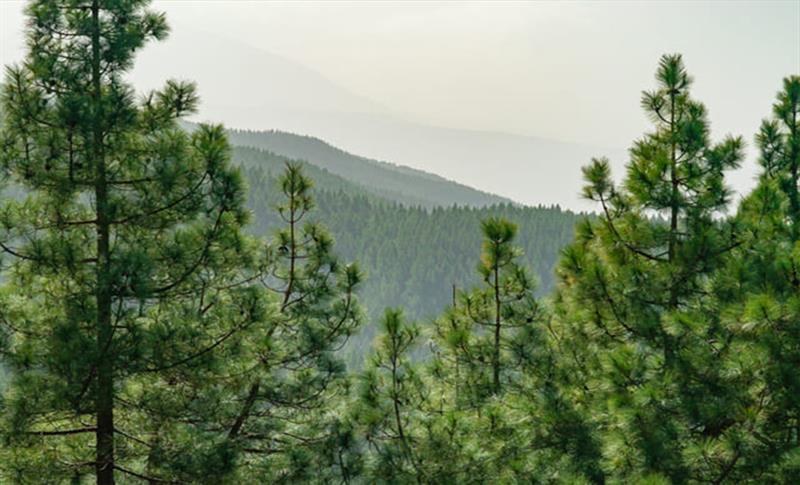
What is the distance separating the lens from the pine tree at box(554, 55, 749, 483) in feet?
20.9

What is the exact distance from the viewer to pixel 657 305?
7.49 m

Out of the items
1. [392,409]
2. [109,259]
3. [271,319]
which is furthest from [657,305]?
[109,259]

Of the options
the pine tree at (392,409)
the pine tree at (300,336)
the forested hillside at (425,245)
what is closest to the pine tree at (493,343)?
the pine tree at (392,409)

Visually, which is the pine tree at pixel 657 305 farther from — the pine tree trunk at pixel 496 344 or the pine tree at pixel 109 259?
the pine tree at pixel 109 259

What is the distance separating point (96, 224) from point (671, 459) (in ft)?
20.3

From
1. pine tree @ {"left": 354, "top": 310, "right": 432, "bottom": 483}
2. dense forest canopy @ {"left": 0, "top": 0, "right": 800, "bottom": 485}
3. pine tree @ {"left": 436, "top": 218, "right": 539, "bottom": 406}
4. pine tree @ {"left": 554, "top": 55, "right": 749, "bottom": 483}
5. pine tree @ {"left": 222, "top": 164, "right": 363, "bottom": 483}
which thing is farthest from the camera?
pine tree @ {"left": 222, "top": 164, "right": 363, "bottom": 483}

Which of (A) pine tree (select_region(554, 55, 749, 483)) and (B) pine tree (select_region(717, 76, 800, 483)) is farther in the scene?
(A) pine tree (select_region(554, 55, 749, 483))

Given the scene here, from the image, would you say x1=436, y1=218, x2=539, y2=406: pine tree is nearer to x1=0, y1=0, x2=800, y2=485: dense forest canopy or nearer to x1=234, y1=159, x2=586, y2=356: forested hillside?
x1=0, y1=0, x2=800, y2=485: dense forest canopy

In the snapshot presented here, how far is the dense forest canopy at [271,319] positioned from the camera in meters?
6.97

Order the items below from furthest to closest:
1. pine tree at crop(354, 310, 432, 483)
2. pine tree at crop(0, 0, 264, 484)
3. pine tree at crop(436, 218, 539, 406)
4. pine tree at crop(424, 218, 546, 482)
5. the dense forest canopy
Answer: pine tree at crop(436, 218, 539, 406)
pine tree at crop(424, 218, 546, 482)
pine tree at crop(354, 310, 432, 483)
pine tree at crop(0, 0, 264, 484)
the dense forest canopy

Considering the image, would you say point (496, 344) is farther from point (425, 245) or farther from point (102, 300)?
point (425, 245)

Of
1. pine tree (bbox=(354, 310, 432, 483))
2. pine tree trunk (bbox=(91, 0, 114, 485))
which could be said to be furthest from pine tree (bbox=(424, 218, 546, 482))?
pine tree trunk (bbox=(91, 0, 114, 485))

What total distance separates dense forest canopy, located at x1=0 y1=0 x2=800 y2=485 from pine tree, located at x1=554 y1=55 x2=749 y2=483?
0.08 ft

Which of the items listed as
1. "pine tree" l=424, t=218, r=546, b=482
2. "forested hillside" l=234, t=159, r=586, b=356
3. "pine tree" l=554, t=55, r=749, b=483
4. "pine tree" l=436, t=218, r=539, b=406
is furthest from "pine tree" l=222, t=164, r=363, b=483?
"forested hillside" l=234, t=159, r=586, b=356
